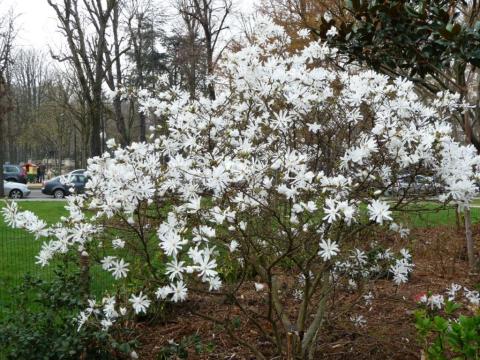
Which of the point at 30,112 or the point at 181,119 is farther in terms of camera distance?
the point at 30,112

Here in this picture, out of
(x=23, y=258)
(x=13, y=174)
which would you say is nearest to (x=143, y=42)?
(x=13, y=174)

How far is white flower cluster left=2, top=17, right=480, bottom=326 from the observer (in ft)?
8.61

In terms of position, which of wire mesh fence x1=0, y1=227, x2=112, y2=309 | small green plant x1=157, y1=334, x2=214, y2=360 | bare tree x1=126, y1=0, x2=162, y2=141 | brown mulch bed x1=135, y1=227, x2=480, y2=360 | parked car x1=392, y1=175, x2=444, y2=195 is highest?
bare tree x1=126, y1=0, x2=162, y2=141

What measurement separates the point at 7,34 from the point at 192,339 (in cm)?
2292

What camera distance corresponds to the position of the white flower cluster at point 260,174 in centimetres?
262

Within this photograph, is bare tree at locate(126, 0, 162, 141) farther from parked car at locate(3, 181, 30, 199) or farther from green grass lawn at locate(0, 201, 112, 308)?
green grass lawn at locate(0, 201, 112, 308)

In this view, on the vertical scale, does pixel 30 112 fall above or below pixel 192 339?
above

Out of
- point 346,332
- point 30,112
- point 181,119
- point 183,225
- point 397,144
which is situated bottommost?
point 346,332

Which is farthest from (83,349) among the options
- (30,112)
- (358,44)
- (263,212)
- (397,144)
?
(30,112)

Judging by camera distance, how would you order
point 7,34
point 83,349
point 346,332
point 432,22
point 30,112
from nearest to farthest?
point 432,22
point 83,349
point 346,332
point 7,34
point 30,112

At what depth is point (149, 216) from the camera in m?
3.06

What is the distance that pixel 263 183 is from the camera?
2725 millimetres

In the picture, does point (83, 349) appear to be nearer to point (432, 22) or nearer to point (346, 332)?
point (346, 332)

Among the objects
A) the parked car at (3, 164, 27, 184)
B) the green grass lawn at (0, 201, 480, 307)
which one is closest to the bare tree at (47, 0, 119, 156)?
the green grass lawn at (0, 201, 480, 307)
